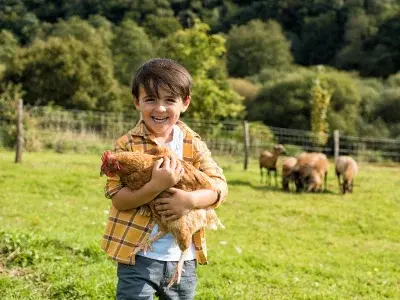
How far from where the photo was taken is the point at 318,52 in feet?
187

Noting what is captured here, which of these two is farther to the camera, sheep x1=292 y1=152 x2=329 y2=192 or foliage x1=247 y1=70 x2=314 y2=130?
foliage x1=247 y1=70 x2=314 y2=130

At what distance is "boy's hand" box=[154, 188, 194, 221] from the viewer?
2.36 metres

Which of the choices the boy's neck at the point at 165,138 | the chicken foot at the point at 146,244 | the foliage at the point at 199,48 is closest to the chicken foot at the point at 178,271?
the chicken foot at the point at 146,244

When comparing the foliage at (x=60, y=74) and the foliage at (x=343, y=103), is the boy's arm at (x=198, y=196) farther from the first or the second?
the foliage at (x=343, y=103)

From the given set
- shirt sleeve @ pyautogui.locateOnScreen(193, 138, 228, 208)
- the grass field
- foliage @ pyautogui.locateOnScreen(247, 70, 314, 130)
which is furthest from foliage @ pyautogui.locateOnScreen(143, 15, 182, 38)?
shirt sleeve @ pyautogui.locateOnScreen(193, 138, 228, 208)

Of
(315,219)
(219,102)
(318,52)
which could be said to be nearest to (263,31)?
(318,52)

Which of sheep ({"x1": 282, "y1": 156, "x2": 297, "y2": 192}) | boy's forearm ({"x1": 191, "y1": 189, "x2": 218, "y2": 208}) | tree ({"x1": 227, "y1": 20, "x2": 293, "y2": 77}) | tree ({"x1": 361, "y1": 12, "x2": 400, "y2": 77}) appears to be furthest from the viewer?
tree ({"x1": 227, "y1": 20, "x2": 293, "y2": 77})

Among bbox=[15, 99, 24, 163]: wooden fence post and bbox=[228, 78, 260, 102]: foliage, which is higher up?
bbox=[228, 78, 260, 102]: foliage

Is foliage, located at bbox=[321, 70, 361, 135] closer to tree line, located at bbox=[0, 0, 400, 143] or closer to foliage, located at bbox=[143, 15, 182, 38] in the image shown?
tree line, located at bbox=[0, 0, 400, 143]

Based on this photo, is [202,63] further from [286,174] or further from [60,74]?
[286,174]

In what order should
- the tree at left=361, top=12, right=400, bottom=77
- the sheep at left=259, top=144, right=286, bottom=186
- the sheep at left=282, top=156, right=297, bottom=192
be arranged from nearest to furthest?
the sheep at left=282, top=156, right=297, bottom=192 → the sheep at left=259, top=144, right=286, bottom=186 → the tree at left=361, top=12, right=400, bottom=77

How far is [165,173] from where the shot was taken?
229cm

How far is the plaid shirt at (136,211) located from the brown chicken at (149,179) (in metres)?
0.05

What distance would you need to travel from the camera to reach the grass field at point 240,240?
4.89 meters
